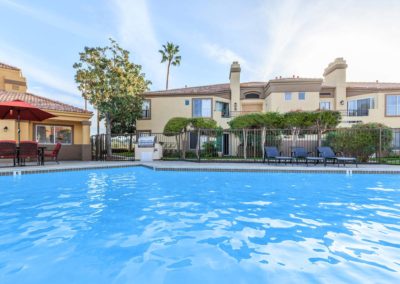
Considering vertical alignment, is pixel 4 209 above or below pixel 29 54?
below

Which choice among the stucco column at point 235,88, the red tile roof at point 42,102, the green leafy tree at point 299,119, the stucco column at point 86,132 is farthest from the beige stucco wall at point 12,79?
the green leafy tree at point 299,119

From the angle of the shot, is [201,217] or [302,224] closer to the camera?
[302,224]

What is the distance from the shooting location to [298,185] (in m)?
7.80

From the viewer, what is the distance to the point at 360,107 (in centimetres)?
2261

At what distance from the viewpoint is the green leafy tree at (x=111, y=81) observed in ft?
60.4

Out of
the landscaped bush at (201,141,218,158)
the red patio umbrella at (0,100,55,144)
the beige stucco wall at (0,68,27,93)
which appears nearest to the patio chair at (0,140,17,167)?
the red patio umbrella at (0,100,55,144)

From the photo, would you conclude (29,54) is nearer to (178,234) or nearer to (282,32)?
(282,32)

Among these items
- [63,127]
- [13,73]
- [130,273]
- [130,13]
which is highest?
[130,13]

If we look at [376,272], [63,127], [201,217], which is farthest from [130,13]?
[376,272]

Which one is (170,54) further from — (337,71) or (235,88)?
(337,71)

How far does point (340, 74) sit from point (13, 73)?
29882 mm

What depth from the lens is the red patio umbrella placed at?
10375mm

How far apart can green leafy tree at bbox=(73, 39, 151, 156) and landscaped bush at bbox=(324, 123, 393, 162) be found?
15.3m

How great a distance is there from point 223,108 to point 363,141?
12.2 m
